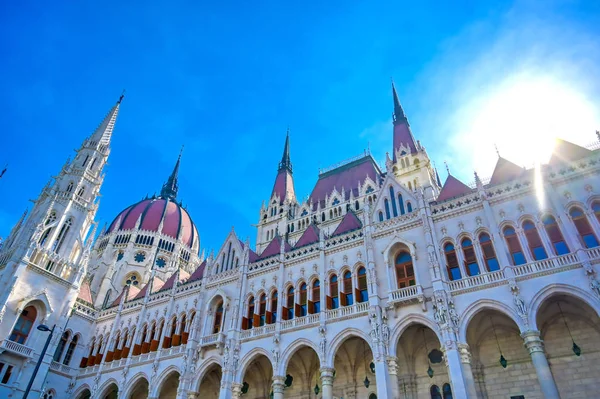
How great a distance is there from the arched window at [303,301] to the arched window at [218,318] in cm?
608

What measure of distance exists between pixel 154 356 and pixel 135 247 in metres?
26.9

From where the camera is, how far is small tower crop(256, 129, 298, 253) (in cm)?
3897

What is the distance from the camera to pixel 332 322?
21.3m

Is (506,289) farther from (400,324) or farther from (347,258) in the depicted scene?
(347,258)

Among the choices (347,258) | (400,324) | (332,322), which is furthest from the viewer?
(347,258)

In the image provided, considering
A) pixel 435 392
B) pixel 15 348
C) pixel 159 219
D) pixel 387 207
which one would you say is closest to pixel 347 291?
pixel 387 207

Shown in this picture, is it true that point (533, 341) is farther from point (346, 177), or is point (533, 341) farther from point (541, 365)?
point (346, 177)

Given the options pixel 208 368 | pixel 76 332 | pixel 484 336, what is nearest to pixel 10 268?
pixel 76 332

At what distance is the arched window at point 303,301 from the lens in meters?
23.6

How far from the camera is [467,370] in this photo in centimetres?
1673

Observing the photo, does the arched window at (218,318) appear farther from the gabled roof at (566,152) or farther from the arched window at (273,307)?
the gabled roof at (566,152)

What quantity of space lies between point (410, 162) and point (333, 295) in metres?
16.8

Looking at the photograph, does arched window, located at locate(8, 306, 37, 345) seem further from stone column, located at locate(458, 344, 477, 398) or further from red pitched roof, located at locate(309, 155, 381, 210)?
stone column, located at locate(458, 344, 477, 398)

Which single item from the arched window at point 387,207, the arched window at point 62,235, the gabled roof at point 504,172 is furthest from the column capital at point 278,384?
the arched window at point 62,235
